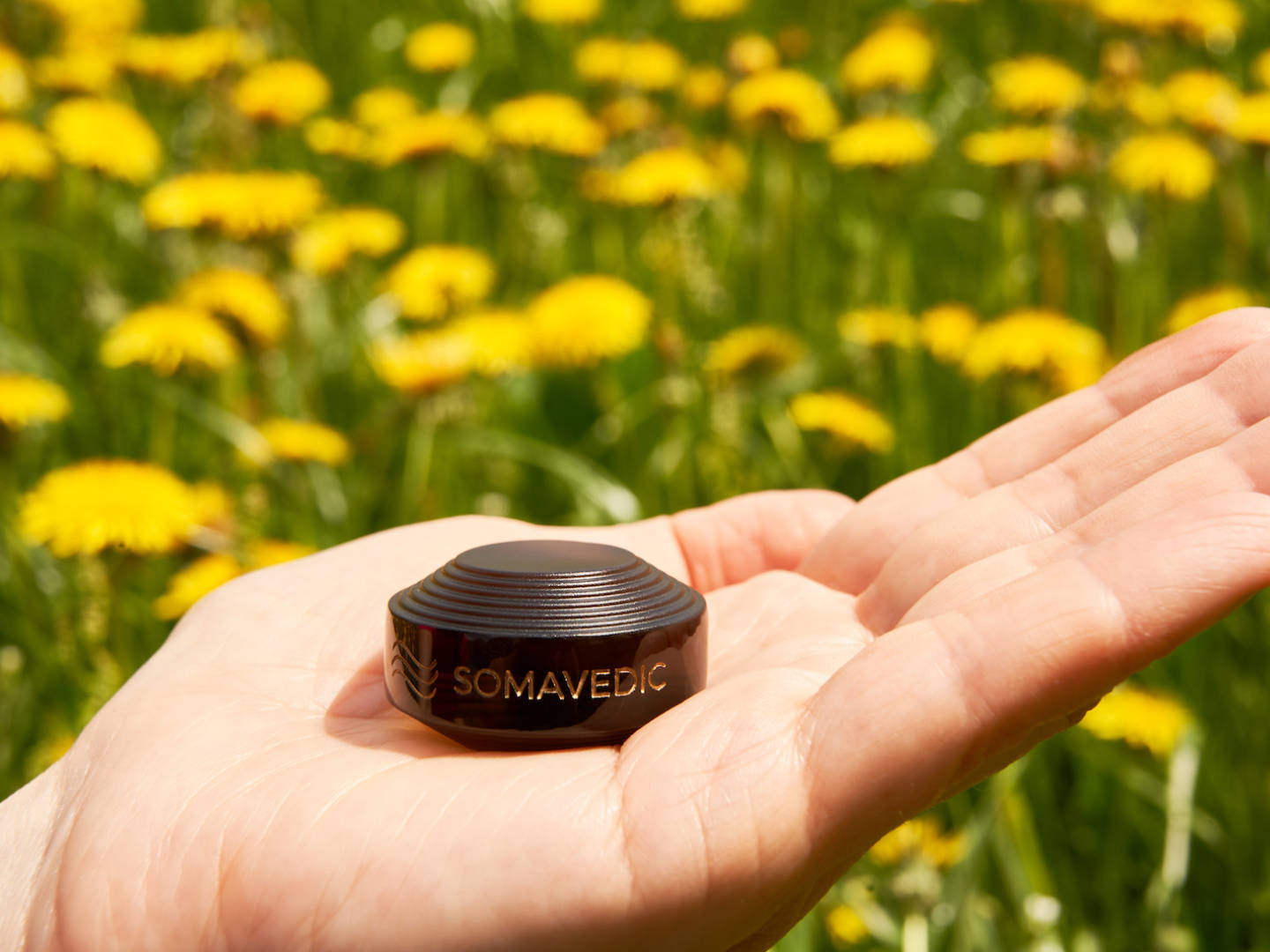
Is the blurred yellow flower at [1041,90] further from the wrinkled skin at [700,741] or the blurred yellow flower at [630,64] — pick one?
the wrinkled skin at [700,741]

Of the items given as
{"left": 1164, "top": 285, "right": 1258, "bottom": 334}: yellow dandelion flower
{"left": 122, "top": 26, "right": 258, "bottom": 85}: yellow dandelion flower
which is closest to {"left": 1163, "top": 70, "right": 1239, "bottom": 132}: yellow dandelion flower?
{"left": 1164, "top": 285, "right": 1258, "bottom": 334}: yellow dandelion flower

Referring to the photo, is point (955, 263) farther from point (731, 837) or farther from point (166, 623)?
point (731, 837)

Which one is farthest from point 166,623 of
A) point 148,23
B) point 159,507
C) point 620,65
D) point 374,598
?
point 148,23

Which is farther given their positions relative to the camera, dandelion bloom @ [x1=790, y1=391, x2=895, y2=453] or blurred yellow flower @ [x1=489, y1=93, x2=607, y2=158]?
blurred yellow flower @ [x1=489, y1=93, x2=607, y2=158]

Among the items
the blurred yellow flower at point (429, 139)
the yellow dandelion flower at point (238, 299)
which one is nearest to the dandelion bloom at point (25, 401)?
the yellow dandelion flower at point (238, 299)

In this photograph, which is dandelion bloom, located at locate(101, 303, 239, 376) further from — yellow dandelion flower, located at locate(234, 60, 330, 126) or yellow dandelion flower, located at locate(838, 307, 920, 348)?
yellow dandelion flower, located at locate(838, 307, 920, 348)

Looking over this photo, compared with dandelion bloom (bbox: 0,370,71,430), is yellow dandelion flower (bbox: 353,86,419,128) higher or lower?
higher
